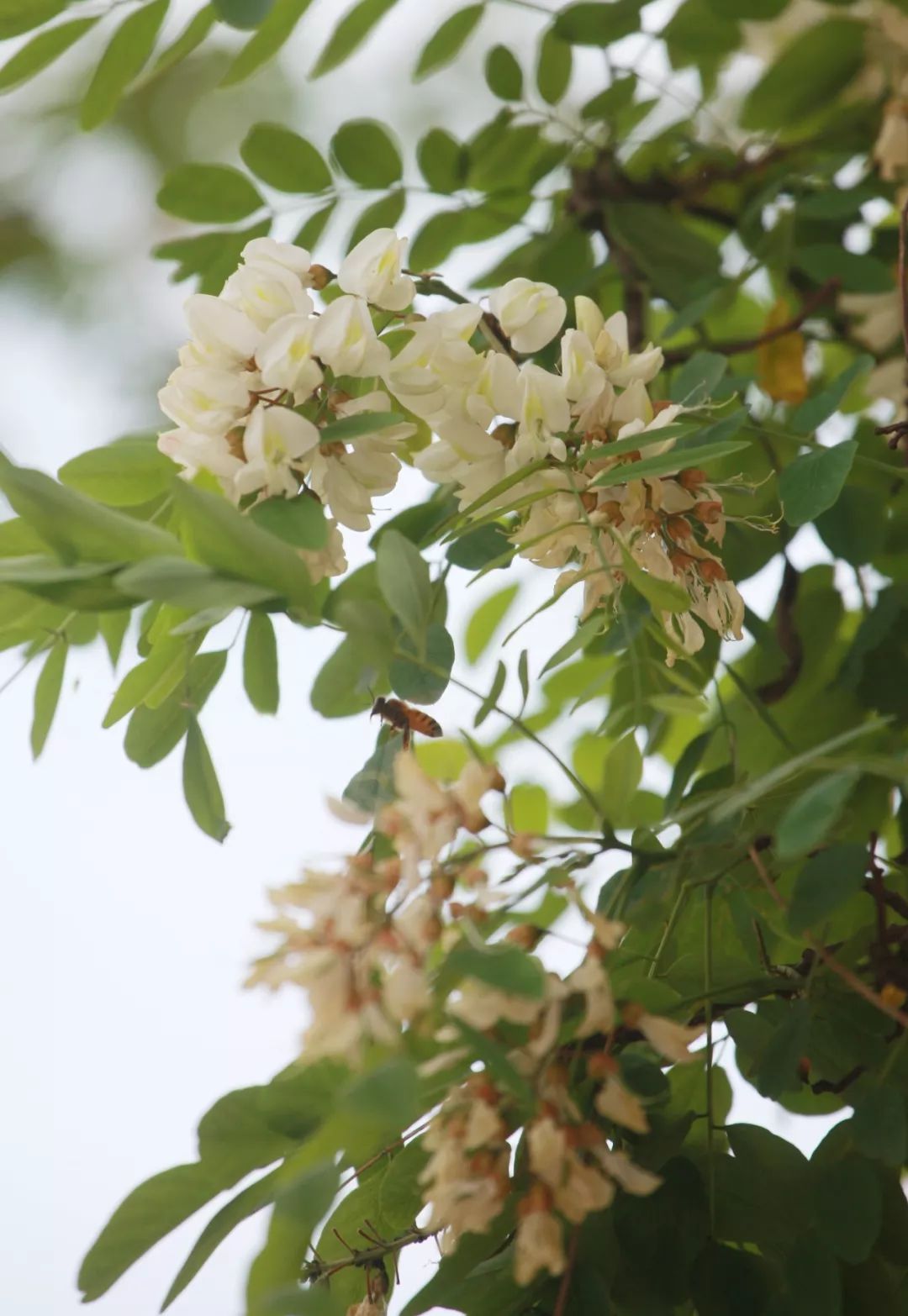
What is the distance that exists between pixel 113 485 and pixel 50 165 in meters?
0.96

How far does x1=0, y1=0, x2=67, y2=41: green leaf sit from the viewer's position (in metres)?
0.56

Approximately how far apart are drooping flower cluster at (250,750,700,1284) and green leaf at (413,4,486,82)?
53 cm

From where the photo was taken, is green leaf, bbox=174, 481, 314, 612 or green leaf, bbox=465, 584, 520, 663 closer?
green leaf, bbox=174, 481, 314, 612

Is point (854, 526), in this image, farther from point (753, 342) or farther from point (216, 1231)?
point (216, 1231)

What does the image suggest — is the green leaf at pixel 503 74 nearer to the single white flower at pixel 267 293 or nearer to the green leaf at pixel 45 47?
the green leaf at pixel 45 47

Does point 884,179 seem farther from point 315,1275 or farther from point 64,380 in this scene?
point 64,380

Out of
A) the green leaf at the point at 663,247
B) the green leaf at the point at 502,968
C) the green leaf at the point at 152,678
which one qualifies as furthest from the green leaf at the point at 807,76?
the green leaf at the point at 502,968

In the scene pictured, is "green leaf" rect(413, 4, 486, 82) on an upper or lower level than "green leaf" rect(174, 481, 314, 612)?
upper

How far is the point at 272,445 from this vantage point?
1.29 ft

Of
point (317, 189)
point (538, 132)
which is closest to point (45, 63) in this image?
point (317, 189)

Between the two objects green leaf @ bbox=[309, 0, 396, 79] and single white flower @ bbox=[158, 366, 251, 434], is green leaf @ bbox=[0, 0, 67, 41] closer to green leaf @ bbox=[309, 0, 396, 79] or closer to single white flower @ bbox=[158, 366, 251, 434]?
green leaf @ bbox=[309, 0, 396, 79]

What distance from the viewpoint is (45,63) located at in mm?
605

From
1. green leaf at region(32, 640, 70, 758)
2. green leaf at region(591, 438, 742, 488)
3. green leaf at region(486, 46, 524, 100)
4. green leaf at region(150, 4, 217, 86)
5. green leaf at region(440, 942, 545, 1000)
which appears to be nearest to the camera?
green leaf at region(440, 942, 545, 1000)

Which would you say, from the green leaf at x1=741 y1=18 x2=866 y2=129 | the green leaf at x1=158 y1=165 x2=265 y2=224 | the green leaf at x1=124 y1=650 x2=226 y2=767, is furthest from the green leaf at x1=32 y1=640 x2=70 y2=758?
the green leaf at x1=741 y1=18 x2=866 y2=129
